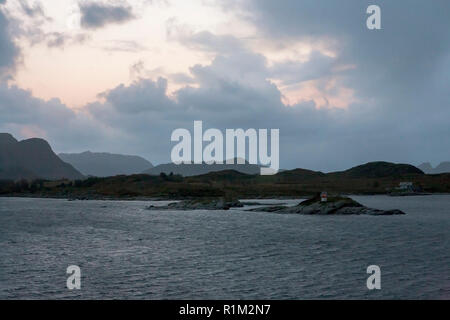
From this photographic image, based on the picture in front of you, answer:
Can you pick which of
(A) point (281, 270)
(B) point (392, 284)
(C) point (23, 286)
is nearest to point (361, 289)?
(B) point (392, 284)

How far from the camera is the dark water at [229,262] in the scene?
34156 millimetres

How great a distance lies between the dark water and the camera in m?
34.2

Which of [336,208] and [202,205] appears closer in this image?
[336,208]

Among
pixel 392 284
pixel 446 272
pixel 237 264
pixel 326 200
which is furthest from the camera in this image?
pixel 326 200

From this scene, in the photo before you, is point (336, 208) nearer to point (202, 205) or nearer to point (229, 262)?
point (202, 205)

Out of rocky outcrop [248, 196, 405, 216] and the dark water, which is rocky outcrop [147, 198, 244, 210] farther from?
the dark water

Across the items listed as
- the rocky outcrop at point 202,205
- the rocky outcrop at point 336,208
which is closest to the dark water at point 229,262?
the rocky outcrop at point 336,208

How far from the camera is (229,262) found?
47.7 metres

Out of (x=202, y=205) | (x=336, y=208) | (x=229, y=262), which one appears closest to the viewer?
(x=229, y=262)

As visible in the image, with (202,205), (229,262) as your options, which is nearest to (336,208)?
(202,205)

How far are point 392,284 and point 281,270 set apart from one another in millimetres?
10744
